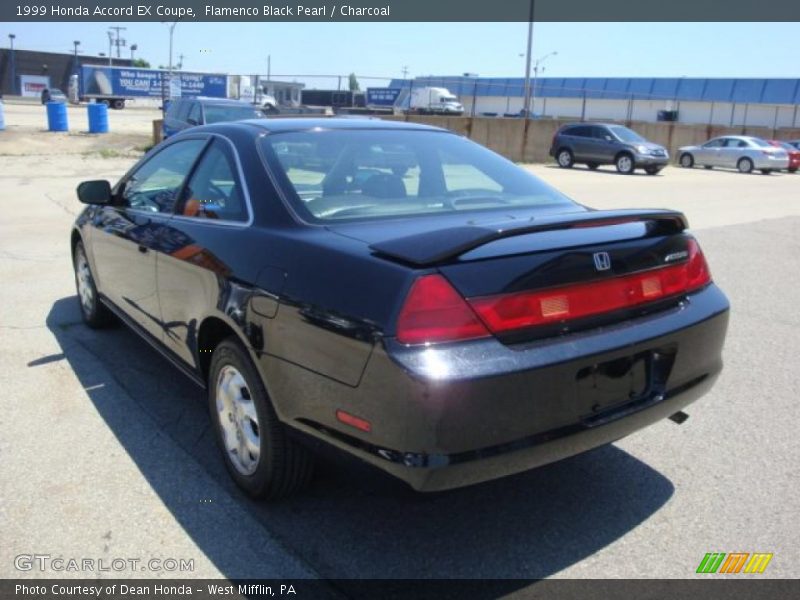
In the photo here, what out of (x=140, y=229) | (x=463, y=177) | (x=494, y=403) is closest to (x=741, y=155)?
(x=463, y=177)

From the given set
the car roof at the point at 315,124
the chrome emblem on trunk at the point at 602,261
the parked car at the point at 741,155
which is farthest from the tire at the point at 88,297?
the parked car at the point at 741,155

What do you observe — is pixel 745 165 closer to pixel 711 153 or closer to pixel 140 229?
pixel 711 153

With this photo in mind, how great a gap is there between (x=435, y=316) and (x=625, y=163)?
24.7 metres

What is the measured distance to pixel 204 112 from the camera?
648 inches

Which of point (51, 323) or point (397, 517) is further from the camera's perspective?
point (51, 323)

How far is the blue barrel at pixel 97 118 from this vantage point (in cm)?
2928

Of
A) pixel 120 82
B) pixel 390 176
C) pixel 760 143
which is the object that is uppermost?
pixel 120 82

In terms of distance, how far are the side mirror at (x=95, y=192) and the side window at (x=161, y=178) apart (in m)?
0.10

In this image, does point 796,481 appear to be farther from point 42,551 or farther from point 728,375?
point 42,551

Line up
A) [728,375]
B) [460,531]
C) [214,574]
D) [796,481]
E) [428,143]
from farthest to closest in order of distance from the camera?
[728,375] → [428,143] → [796,481] → [460,531] → [214,574]

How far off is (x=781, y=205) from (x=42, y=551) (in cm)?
1701

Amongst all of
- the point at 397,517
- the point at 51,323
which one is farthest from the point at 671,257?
the point at 51,323

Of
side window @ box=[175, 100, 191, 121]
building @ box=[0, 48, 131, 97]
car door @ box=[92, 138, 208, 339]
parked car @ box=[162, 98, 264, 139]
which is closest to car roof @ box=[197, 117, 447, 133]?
car door @ box=[92, 138, 208, 339]

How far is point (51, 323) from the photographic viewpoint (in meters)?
5.61
